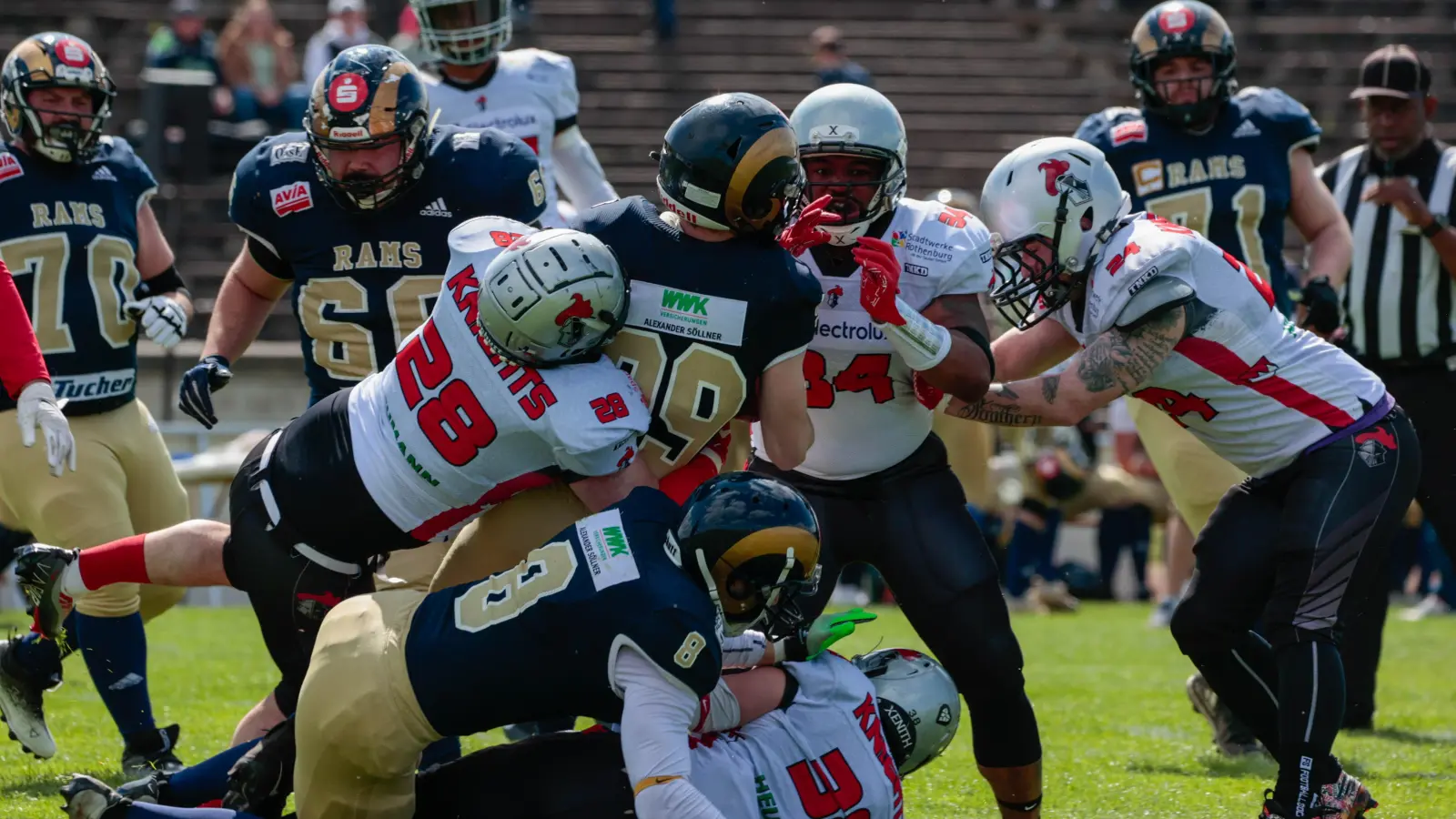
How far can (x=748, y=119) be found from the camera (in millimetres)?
4270

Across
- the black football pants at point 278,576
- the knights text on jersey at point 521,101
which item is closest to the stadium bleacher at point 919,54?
the knights text on jersey at point 521,101

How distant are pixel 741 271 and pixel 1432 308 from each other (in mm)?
4071

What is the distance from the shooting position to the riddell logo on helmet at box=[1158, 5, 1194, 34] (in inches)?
255

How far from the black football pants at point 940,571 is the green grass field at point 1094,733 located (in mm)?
541

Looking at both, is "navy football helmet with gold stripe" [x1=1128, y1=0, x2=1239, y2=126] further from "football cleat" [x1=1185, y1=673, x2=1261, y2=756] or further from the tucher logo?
the tucher logo

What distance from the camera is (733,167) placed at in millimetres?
4223

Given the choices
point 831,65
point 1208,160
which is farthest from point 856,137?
point 831,65

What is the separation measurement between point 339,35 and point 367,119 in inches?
398

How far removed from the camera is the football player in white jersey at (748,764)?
12.8 feet

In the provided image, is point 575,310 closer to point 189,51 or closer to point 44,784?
point 44,784

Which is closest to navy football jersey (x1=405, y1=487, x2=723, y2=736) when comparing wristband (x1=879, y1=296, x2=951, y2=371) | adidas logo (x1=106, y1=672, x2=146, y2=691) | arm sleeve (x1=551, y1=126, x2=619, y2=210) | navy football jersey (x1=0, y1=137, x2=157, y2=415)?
wristband (x1=879, y1=296, x2=951, y2=371)

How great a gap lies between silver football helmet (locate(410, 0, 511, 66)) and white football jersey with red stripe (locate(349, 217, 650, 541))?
264 cm

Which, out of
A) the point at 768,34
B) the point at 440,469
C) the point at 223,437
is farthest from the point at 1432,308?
the point at 768,34

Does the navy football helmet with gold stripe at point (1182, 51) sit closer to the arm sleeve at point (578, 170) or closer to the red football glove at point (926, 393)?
the arm sleeve at point (578, 170)
